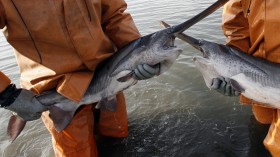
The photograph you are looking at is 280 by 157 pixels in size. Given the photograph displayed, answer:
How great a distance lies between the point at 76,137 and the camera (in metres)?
3.73

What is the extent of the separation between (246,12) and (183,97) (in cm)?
194

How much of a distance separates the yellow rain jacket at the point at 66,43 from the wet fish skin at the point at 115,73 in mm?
123

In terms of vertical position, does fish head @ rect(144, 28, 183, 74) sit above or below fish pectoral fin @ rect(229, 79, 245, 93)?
above

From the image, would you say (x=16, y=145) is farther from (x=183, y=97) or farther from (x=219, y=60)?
(x=219, y=60)

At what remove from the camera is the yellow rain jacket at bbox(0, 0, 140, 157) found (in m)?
3.18

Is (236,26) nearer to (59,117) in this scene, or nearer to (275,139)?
(275,139)

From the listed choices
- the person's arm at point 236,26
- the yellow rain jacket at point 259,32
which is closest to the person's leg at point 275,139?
the yellow rain jacket at point 259,32

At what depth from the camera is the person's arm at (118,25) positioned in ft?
12.2

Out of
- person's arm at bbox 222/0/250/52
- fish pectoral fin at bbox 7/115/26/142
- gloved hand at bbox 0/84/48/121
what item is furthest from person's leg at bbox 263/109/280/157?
fish pectoral fin at bbox 7/115/26/142

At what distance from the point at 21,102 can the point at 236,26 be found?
222 cm

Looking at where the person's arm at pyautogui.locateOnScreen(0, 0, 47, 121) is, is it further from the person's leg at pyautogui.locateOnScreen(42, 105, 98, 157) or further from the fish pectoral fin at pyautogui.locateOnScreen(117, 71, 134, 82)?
the fish pectoral fin at pyautogui.locateOnScreen(117, 71, 134, 82)

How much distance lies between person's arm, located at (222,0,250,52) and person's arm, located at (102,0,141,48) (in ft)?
3.21

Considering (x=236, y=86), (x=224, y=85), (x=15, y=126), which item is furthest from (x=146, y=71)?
(x=15, y=126)

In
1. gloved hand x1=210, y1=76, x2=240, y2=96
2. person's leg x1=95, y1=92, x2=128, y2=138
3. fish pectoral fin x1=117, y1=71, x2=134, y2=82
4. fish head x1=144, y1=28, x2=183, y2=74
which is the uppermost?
fish head x1=144, y1=28, x2=183, y2=74
